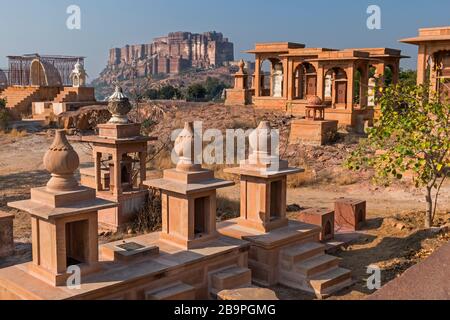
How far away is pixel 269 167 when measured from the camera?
28.1ft

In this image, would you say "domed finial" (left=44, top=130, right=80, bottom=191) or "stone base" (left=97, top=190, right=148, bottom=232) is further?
"stone base" (left=97, top=190, right=148, bottom=232)

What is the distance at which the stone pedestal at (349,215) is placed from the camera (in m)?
11.1

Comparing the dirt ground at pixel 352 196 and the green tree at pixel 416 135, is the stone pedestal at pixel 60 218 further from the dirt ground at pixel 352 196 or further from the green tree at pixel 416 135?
the green tree at pixel 416 135

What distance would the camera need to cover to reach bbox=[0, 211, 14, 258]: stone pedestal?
936cm

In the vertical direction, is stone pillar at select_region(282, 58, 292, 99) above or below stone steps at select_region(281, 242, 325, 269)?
above

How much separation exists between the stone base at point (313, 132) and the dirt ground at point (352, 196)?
23.7 inches

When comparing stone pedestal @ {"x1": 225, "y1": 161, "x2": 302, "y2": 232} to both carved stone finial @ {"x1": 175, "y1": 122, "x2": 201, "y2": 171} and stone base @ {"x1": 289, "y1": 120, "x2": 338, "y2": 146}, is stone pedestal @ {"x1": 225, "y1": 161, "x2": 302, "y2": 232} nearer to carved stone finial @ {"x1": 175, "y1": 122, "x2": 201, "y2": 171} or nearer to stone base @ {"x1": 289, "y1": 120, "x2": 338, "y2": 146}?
carved stone finial @ {"x1": 175, "y1": 122, "x2": 201, "y2": 171}

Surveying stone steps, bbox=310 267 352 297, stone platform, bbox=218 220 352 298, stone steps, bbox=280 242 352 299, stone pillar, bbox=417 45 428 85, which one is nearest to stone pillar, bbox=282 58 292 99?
stone pillar, bbox=417 45 428 85

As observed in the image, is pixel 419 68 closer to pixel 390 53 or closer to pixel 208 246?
pixel 390 53

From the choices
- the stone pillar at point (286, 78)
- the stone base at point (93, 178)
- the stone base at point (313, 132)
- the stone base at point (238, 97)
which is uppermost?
the stone pillar at point (286, 78)

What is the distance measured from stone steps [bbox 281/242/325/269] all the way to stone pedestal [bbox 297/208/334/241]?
137 centimetres

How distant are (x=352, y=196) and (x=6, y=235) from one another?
30.2 ft

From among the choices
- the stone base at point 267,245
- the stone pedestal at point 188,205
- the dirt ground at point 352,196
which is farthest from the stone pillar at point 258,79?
the stone pedestal at point 188,205

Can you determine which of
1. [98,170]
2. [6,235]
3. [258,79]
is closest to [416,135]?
[98,170]
